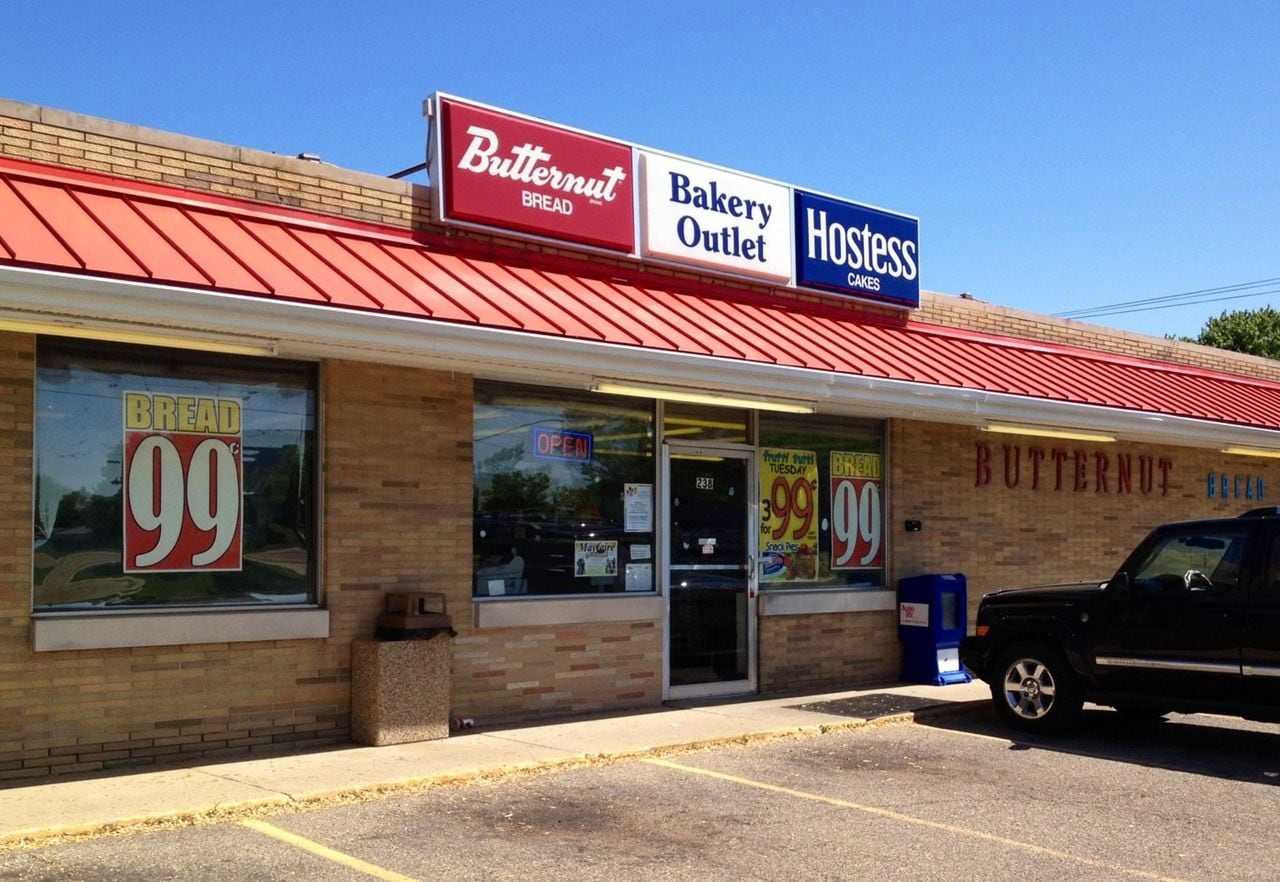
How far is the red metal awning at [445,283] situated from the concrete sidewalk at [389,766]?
10.4 ft

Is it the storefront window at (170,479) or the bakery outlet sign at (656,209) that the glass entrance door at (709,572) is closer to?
Answer: the bakery outlet sign at (656,209)

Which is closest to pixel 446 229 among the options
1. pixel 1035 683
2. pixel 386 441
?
pixel 386 441

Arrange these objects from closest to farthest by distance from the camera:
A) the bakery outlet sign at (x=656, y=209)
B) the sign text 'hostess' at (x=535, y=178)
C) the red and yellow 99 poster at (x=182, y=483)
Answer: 1. the red and yellow 99 poster at (x=182, y=483)
2. the sign text 'hostess' at (x=535, y=178)
3. the bakery outlet sign at (x=656, y=209)

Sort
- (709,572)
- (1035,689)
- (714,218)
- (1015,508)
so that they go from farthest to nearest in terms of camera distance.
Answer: (1015,508), (714,218), (709,572), (1035,689)

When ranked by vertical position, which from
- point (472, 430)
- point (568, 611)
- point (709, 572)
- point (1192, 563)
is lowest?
point (568, 611)

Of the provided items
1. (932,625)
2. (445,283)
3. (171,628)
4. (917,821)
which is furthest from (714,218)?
(917,821)

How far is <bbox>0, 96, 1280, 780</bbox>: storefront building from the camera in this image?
873cm

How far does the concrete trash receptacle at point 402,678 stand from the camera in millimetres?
9789

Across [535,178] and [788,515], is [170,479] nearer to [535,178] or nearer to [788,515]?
[535,178]

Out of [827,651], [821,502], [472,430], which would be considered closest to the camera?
[472,430]

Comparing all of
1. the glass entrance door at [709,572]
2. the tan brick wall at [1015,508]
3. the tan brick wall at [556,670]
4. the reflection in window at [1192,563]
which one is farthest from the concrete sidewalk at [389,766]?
the tan brick wall at [1015,508]

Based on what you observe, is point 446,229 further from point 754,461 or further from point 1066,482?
point 1066,482

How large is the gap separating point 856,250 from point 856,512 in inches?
117

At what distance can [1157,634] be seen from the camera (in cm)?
1041
